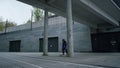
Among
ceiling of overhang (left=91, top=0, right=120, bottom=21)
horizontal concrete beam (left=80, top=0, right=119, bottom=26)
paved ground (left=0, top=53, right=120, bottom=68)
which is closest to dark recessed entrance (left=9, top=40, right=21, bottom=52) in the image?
horizontal concrete beam (left=80, top=0, right=119, bottom=26)

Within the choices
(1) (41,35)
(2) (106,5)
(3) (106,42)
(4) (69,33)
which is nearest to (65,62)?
(4) (69,33)

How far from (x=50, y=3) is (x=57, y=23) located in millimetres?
15903

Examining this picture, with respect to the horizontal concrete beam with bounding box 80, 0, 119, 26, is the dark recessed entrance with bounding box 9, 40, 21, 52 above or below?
below

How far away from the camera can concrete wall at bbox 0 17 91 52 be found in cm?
3183

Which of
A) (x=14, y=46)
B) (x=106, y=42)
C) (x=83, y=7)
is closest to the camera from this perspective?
(x=83, y=7)

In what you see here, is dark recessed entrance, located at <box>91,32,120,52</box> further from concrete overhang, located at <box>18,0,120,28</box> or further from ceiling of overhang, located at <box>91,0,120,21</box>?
ceiling of overhang, located at <box>91,0,120,21</box>

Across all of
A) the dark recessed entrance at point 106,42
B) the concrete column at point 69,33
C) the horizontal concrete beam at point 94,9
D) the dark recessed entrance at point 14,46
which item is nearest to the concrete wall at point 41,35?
the dark recessed entrance at point 14,46

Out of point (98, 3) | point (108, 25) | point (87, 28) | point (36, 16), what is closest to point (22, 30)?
point (36, 16)

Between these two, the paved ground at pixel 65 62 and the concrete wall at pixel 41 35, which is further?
the concrete wall at pixel 41 35

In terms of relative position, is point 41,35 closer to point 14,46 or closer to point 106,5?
point 14,46

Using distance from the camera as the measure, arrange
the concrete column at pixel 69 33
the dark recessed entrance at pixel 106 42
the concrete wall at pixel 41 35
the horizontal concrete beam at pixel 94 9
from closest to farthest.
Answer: the concrete column at pixel 69 33, the horizontal concrete beam at pixel 94 9, the dark recessed entrance at pixel 106 42, the concrete wall at pixel 41 35

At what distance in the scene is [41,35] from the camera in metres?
38.2

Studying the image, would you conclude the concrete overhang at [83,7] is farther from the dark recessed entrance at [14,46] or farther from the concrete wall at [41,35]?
the dark recessed entrance at [14,46]

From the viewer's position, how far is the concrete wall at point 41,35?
104 ft
